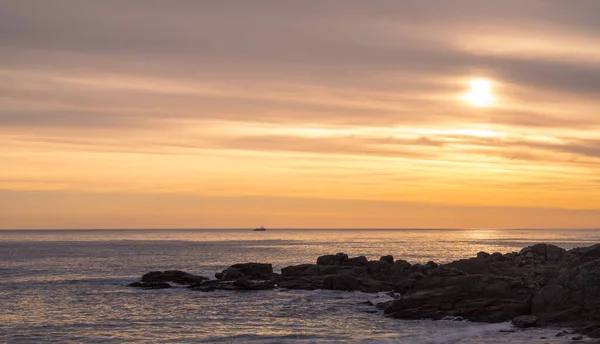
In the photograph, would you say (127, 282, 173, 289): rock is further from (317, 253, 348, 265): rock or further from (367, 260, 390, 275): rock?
(367, 260, 390, 275): rock

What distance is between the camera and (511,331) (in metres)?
42.8

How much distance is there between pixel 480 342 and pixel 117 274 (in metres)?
66.5

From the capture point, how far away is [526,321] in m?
43.6

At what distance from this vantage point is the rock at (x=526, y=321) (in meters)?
43.5

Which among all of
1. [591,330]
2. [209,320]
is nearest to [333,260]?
[209,320]

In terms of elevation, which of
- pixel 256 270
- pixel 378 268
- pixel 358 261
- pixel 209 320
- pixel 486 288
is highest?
pixel 358 261

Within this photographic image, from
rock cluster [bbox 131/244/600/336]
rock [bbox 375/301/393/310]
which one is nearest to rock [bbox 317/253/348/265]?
rock cluster [bbox 131/244/600/336]

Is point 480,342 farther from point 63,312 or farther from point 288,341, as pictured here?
point 63,312

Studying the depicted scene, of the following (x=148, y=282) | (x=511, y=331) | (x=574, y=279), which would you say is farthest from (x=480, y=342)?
(x=148, y=282)

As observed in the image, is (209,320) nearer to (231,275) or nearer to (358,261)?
(231,275)

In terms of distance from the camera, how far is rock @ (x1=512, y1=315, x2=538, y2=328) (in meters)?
43.5

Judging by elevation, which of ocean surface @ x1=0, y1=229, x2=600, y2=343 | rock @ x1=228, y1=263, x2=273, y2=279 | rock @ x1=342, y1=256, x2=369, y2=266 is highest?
rock @ x1=342, y1=256, x2=369, y2=266

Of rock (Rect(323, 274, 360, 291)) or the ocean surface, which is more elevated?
rock (Rect(323, 274, 360, 291))

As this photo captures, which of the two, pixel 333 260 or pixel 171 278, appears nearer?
pixel 171 278
